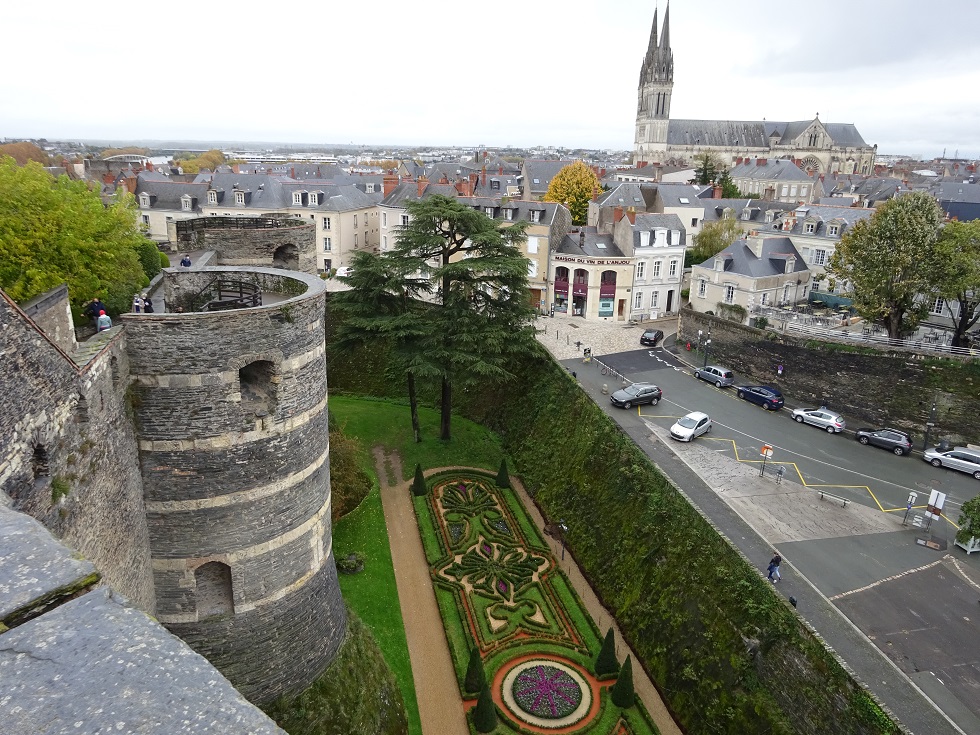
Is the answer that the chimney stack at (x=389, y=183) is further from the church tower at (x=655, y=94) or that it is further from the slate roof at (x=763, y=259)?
the church tower at (x=655, y=94)

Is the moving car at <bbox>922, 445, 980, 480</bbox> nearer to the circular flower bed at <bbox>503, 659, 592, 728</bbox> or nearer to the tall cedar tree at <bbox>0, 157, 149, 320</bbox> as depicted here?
the circular flower bed at <bbox>503, 659, 592, 728</bbox>

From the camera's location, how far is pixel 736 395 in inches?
1535

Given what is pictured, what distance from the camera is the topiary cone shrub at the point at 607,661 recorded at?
22.4 meters

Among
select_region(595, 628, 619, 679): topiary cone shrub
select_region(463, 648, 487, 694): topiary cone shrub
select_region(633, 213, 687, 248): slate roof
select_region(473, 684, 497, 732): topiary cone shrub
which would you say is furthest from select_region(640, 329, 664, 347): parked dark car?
select_region(473, 684, 497, 732): topiary cone shrub

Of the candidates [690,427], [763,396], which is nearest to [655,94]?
[763,396]

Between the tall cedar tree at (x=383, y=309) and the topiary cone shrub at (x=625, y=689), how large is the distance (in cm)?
1649

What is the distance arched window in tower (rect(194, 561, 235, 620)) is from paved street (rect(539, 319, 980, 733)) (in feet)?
54.5

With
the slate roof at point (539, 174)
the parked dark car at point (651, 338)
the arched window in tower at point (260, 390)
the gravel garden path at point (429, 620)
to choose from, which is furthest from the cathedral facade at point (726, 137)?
the arched window in tower at point (260, 390)

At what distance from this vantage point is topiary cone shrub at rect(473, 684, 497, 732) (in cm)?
2022

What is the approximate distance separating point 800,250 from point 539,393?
98.1ft

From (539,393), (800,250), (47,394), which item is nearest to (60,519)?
(47,394)

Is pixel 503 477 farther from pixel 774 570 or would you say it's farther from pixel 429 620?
pixel 774 570

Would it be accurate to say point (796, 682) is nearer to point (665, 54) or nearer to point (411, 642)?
point (411, 642)

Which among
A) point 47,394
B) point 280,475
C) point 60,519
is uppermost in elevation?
point 47,394
